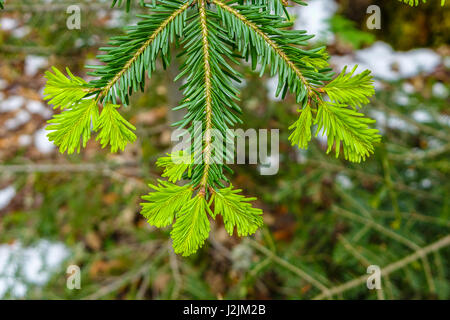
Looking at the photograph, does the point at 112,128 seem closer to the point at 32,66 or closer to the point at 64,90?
the point at 64,90

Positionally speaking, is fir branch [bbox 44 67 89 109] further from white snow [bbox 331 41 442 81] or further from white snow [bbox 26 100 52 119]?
white snow [bbox 26 100 52 119]

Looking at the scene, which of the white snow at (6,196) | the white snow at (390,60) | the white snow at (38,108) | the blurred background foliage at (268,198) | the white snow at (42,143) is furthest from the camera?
the white snow at (38,108)

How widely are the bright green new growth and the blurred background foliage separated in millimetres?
708

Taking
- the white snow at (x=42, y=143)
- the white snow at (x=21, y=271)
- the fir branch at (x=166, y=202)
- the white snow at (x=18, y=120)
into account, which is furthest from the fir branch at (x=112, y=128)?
the white snow at (x=18, y=120)

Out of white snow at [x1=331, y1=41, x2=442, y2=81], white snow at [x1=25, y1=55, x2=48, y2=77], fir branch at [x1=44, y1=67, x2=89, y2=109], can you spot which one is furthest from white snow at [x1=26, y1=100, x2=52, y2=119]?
fir branch at [x1=44, y1=67, x2=89, y2=109]

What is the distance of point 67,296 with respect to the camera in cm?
155

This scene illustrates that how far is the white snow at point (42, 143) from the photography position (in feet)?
10.1

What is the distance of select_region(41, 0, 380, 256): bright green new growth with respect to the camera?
507 mm

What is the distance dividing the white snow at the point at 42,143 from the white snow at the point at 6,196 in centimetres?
47

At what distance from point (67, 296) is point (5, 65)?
3.31 m

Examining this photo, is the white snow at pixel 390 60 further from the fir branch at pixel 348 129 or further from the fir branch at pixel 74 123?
the fir branch at pixel 74 123

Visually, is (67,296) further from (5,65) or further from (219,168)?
(5,65)

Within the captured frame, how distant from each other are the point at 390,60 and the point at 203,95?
139 inches
